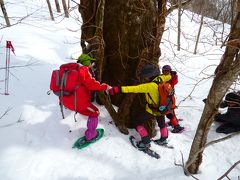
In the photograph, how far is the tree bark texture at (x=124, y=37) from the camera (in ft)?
16.0

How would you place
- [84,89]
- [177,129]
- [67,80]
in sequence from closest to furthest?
[67,80] → [84,89] → [177,129]

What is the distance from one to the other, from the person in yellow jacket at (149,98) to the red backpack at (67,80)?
23.7 inches

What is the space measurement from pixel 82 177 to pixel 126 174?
2.35 feet

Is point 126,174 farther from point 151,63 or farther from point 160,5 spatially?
point 160,5

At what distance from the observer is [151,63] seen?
5.04m

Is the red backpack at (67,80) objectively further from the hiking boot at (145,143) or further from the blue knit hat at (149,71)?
the hiking boot at (145,143)

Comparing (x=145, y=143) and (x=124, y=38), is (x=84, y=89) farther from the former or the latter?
(x=145, y=143)

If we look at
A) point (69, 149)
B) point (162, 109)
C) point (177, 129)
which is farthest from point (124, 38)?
point (177, 129)

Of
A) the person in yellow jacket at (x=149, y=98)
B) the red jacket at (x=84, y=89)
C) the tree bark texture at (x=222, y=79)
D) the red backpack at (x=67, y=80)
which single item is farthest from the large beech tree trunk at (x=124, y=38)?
the tree bark texture at (x=222, y=79)

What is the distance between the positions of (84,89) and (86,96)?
14 cm

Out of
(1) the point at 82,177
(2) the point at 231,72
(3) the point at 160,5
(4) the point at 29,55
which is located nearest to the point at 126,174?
(1) the point at 82,177

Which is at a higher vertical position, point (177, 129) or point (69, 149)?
point (69, 149)

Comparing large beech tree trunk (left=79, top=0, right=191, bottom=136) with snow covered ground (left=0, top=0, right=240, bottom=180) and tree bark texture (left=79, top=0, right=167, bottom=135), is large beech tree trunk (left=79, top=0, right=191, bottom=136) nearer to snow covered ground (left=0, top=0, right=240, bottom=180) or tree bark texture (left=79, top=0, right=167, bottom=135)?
tree bark texture (left=79, top=0, right=167, bottom=135)

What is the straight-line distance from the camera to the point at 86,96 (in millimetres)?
4703
